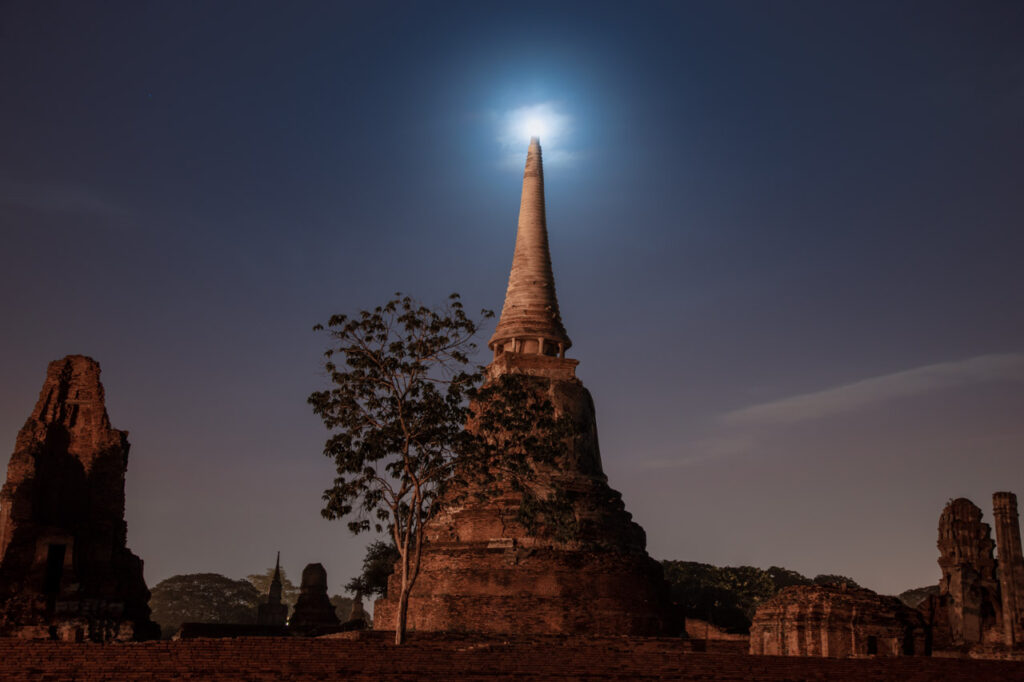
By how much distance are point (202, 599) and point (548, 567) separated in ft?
203

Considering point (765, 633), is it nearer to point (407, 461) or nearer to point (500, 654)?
point (500, 654)

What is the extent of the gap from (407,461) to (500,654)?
202 inches

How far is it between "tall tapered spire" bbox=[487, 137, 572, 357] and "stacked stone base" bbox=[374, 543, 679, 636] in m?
7.89

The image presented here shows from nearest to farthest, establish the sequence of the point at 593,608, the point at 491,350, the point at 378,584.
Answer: the point at 593,608 < the point at 491,350 < the point at 378,584

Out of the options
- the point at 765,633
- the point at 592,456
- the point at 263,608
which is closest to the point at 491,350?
the point at 592,456

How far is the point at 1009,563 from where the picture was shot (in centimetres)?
2914

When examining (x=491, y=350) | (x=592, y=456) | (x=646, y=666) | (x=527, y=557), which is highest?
(x=491, y=350)

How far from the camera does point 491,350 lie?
3366 centimetres

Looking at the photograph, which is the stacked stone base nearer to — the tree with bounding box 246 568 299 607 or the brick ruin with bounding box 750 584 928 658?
the brick ruin with bounding box 750 584 928 658

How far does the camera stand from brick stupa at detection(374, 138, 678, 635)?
25953 millimetres

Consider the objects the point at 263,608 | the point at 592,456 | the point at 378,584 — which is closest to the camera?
the point at 592,456

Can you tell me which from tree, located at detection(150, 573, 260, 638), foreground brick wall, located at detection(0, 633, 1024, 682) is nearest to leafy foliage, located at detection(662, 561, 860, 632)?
foreground brick wall, located at detection(0, 633, 1024, 682)

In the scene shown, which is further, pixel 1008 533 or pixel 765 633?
pixel 1008 533

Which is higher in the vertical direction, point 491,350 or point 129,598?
point 491,350
